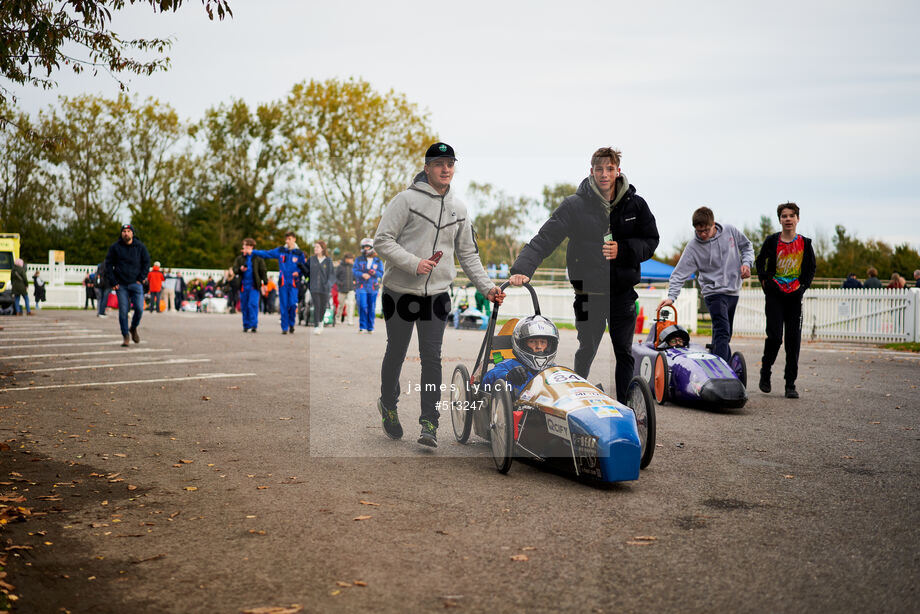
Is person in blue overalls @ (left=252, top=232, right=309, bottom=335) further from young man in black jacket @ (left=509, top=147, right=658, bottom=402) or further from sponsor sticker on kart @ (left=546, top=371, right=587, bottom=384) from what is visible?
sponsor sticker on kart @ (left=546, top=371, right=587, bottom=384)

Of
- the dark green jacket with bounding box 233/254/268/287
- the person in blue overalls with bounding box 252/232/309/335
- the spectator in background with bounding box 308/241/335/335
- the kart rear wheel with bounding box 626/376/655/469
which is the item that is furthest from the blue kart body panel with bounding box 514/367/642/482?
the dark green jacket with bounding box 233/254/268/287

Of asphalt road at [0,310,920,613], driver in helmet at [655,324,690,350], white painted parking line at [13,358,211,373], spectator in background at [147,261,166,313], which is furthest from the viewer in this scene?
spectator in background at [147,261,166,313]

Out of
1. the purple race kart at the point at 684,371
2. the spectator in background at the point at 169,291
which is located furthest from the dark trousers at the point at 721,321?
the spectator in background at the point at 169,291

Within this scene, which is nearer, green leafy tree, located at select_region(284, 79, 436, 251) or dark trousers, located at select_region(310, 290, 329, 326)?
dark trousers, located at select_region(310, 290, 329, 326)

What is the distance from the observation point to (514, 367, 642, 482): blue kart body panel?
4789 mm

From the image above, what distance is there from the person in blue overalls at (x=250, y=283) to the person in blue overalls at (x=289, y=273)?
0.81ft

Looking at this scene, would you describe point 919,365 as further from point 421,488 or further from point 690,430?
point 421,488

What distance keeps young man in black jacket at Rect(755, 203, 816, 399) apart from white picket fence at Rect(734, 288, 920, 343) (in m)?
10.7

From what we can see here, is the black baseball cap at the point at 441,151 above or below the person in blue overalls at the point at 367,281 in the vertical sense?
above

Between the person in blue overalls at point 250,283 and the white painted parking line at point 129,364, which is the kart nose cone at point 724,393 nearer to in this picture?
the white painted parking line at point 129,364

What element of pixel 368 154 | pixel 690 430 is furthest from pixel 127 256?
pixel 368 154

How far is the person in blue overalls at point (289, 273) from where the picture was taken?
1795 centimetres

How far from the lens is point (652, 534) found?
157 inches

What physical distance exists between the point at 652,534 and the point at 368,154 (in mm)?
42156
